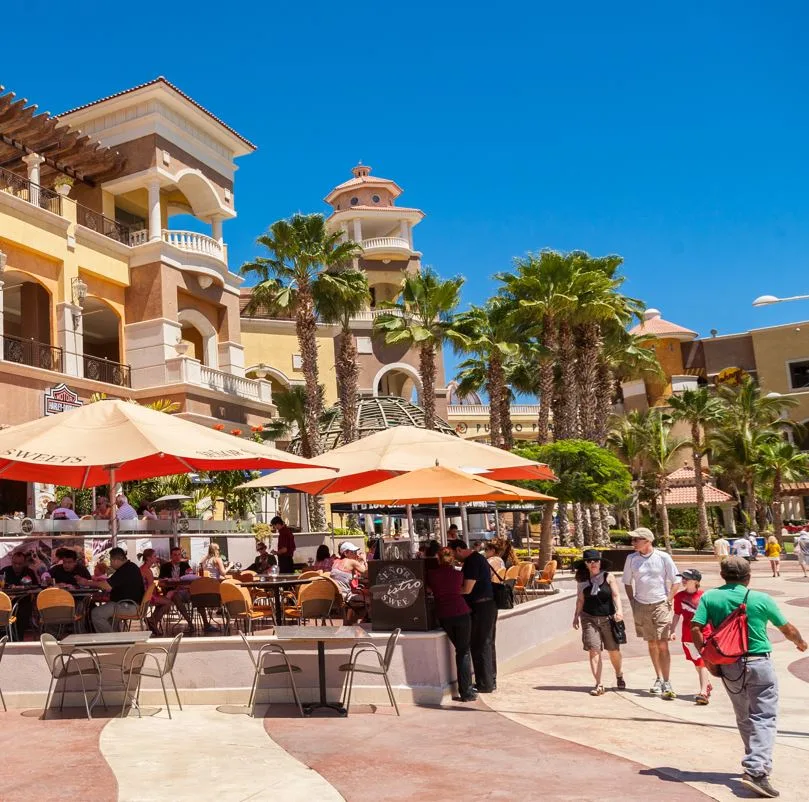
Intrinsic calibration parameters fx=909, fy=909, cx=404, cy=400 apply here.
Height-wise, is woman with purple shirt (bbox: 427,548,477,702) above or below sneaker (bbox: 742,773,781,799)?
above

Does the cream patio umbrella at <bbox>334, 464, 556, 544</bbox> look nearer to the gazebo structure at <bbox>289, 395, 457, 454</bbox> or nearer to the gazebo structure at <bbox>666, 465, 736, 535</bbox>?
the gazebo structure at <bbox>289, 395, 457, 454</bbox>

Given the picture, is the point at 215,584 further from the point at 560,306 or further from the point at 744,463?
the point at 744,463

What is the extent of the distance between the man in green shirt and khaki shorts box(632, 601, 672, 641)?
3.16 metres

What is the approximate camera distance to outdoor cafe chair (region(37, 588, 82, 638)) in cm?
978

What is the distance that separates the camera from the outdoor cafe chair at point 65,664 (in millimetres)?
8508

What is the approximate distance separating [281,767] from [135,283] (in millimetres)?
24883

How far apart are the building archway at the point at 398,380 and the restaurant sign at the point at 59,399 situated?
75.7 feet

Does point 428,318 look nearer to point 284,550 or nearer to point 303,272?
point 303,272

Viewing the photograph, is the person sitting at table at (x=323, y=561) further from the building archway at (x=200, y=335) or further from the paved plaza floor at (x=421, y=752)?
the building archway at (x=200, y=335)

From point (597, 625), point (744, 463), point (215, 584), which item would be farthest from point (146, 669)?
point (744, 463)

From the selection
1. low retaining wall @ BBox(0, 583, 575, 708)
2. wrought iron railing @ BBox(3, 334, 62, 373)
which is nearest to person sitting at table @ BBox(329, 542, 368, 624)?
low retaining wall @ BBox(0, 583, 575, 708)

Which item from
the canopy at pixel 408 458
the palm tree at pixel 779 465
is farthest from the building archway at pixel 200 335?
the palm tree at pixel 779 465

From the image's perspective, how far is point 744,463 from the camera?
47438mm

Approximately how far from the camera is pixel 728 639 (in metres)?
5.95
